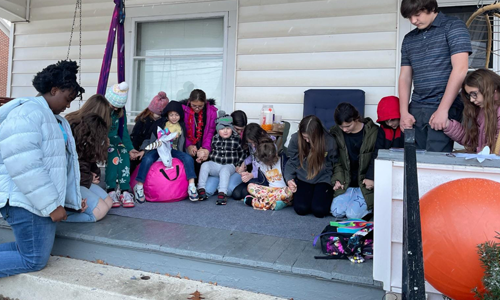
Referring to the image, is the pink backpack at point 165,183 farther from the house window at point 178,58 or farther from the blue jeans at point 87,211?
the house window at point 178,58

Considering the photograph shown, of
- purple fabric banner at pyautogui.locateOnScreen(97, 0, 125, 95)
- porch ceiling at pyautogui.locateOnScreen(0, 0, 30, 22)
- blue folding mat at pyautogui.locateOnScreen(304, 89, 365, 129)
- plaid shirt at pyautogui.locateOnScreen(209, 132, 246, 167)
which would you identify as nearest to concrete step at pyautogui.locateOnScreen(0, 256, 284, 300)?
plaid shirt at pyautogui.locateOnScreen(209, 132, 246, 167)

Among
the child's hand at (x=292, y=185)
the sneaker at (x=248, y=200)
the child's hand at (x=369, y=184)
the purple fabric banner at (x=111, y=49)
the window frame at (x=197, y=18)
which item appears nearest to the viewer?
the child's hand at (x=369, y=184)

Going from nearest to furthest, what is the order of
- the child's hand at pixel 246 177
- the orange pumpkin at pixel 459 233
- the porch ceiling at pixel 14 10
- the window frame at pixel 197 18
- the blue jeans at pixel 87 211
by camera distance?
the orange pumpkin at pixel 459 233 → the blue jeans at pixel 87 211 → the child's hand at pixel 246 177 → the window frame at pixel 197 18 → the porch ceiling at pixel 14 10

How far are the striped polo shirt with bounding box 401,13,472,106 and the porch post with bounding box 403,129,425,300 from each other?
1.32m

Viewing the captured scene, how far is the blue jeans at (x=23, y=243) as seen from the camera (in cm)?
229

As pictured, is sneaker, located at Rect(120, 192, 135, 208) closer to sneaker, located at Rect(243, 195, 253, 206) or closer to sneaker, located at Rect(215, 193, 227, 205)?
sneaker, located at Rect(215, 193, 227, 205)

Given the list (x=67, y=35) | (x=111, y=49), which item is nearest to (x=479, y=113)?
(x=111, y=49)

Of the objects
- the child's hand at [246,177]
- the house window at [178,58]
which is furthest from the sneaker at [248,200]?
the house window at [178,58]

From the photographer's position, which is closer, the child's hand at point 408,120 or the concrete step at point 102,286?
the concrete step at point 102,286

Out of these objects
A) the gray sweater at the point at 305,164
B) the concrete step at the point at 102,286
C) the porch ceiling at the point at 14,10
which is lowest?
the concrete step at the point at 102,286

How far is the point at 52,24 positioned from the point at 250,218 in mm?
4851

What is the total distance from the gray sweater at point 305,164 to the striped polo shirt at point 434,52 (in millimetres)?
961

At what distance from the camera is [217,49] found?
5352mm

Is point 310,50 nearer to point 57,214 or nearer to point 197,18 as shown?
point 197,18
